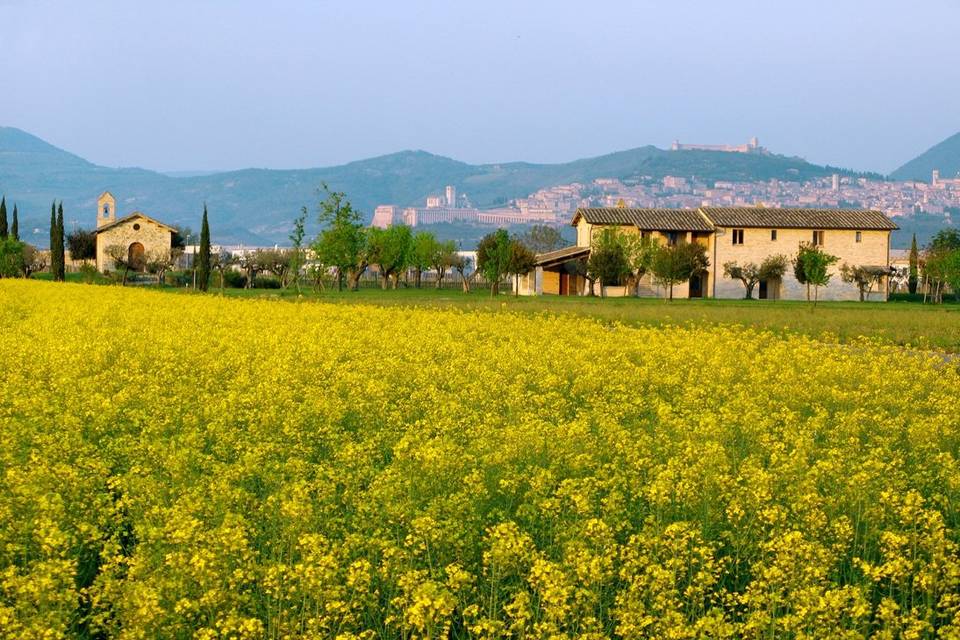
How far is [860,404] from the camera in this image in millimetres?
15414

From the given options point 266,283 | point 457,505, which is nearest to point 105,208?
point 266,283

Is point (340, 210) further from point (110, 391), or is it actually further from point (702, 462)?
point (702, 462)

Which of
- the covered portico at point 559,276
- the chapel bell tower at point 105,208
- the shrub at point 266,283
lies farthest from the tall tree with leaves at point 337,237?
the chapel bell tower at point 105,208

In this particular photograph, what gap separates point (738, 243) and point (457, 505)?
265 ft

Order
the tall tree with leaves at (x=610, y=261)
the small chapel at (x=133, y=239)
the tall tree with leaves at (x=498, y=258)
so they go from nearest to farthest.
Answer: the tall tree with leaves at (x=498, y=258), the tall tree with leaves at (x=610, y=261), the small chapel at (x=133, y=239)

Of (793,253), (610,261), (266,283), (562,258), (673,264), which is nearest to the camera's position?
(673,264)

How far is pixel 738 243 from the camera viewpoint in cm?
8638

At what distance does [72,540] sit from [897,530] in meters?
5.94

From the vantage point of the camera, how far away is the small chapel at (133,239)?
102 m

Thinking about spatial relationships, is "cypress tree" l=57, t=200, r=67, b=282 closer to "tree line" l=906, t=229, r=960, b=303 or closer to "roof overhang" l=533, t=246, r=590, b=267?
"roof overhang" l=533, t=246, r=590, b=267

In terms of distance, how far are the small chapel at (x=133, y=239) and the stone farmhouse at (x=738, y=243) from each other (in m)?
35.1

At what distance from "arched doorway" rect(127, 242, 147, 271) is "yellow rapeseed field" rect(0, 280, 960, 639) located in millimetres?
87546

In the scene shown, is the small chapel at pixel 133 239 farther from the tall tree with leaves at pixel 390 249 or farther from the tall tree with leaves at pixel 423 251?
the tall tree with leaves at pixel 423 251

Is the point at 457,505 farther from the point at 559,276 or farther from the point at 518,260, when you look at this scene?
the point at 559,276
